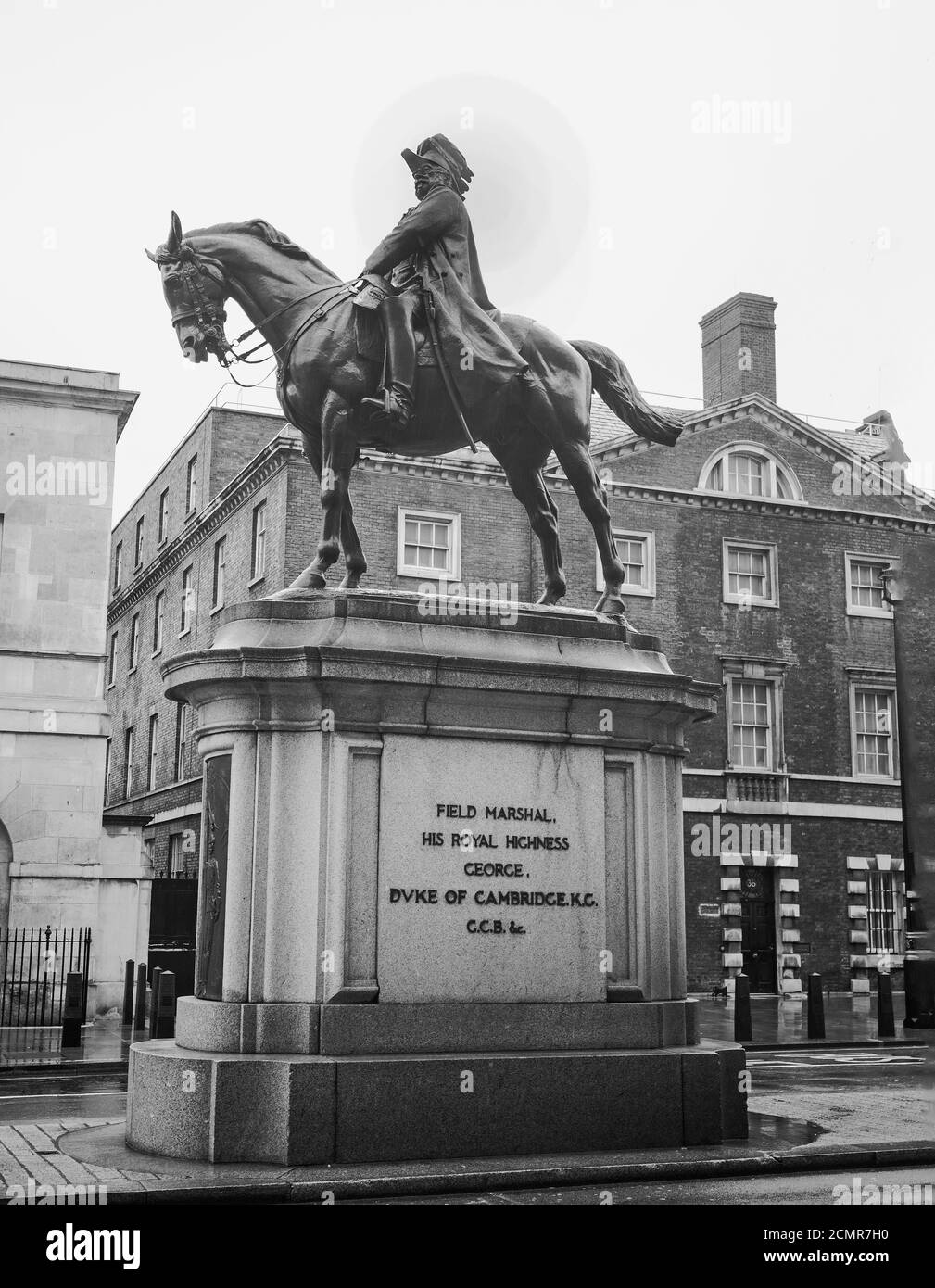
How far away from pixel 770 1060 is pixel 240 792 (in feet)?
38.6

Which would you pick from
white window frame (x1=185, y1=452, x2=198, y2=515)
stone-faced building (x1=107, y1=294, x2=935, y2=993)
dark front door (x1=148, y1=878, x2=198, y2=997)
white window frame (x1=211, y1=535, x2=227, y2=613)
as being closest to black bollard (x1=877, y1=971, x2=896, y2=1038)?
stone-faced building (x1=107, y1=294, x2=935, y2=993)

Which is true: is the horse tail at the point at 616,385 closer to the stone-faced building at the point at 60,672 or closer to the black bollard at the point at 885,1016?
the black bollard at the point at 885,1016

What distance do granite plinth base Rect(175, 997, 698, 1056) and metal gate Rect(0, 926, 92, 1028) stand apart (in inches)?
559

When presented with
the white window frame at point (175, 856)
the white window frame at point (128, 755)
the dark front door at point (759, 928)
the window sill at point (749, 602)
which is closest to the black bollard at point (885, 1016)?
the dark front door at point (759, 928)

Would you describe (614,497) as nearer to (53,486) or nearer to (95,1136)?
(53,486)

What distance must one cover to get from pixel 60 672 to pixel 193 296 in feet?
50.1

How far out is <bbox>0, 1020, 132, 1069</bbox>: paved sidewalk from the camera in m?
17.6

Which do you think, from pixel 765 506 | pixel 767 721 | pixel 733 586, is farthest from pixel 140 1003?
pixel 765 506

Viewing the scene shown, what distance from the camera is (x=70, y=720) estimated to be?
24.9 m

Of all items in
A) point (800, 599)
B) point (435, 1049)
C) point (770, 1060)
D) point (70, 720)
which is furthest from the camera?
point (800, 599)

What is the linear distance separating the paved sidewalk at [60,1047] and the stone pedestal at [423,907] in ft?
27.7

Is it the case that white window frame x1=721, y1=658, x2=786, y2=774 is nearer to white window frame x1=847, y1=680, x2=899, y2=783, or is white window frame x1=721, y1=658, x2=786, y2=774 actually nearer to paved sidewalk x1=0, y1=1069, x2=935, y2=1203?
white window frame x1=847, y1=680, x2=899, y2=783
